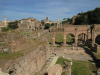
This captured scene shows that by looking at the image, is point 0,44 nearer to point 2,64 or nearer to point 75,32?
point 2,64

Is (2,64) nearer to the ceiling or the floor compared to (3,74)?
nearer to the ceiling

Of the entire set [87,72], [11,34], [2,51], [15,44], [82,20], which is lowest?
[87,72]

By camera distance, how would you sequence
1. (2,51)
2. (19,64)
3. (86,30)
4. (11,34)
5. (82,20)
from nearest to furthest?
(19,64)
(2,51)
(11,34)
(86,30)
(82,20)

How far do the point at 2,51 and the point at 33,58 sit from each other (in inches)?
109

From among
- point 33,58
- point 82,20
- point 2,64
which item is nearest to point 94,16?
point 82,20

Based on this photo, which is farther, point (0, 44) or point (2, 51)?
point (0, 44)

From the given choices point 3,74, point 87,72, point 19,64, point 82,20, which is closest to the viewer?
point 3,74

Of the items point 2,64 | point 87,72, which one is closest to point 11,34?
point 2,64

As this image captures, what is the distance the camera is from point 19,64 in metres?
6.48

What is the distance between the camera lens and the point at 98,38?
28.9 meters

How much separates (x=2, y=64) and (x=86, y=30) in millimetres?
25269

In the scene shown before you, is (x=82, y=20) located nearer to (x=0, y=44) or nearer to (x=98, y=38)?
(x=98, y=38)

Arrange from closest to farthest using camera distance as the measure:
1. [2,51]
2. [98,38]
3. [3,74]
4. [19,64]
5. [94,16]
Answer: [3,74] < [19,64] < [2,51] < [98,38] < [94,16]

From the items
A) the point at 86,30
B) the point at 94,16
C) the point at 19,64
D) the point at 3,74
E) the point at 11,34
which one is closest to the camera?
the point at 3,74
